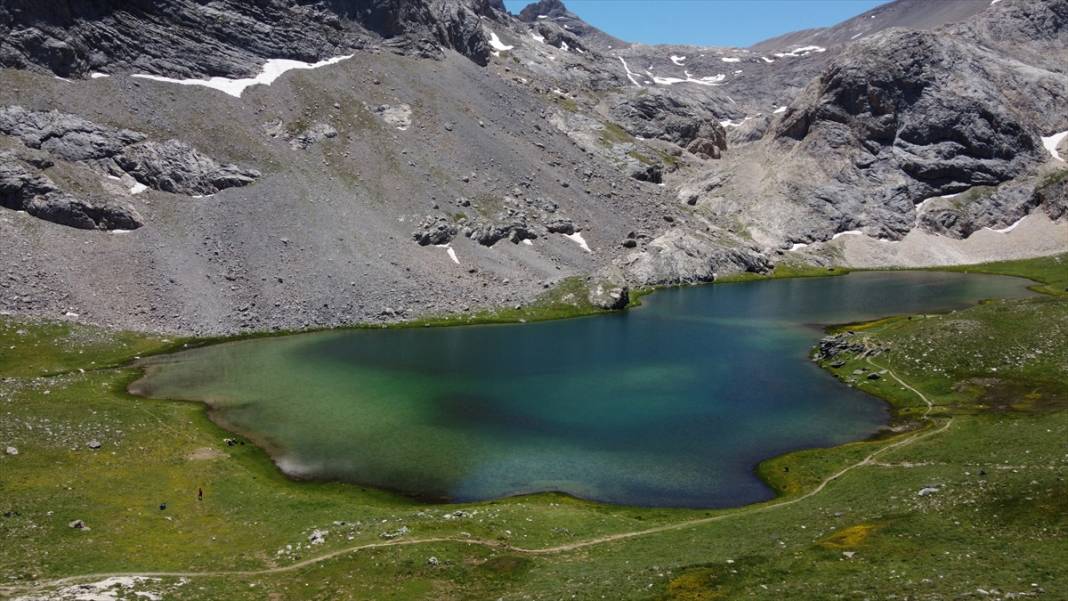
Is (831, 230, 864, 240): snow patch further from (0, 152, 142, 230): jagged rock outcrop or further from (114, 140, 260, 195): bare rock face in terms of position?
(0, 152, 142, 230): jagged rock outcrop

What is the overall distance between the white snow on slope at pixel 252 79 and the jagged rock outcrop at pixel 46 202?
3590 cm

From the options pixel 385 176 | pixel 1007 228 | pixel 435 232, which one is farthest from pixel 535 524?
pixel 1007 228

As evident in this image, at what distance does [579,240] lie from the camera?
146125 mm

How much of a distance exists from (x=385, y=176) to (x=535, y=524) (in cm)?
10624

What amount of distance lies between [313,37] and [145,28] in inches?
1339

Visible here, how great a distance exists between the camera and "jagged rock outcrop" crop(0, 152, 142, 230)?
332 feet

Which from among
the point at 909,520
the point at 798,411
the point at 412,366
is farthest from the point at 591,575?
the point at 412,366

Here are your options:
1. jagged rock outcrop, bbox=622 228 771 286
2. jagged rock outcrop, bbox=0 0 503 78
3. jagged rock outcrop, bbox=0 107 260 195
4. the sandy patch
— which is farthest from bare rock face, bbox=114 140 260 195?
jagged rock outcrop, bbox=622 228 771 286

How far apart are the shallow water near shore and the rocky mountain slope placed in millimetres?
17933

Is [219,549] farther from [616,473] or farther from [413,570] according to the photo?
[616,473]

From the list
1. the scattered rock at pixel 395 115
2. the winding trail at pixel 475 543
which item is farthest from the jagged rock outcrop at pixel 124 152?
the winding trail at pixel 475 543

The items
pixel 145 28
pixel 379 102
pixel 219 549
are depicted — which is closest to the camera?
pixel 219 549

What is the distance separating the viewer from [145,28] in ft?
446

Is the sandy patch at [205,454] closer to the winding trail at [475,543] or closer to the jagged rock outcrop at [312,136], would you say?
the winding trail at [475,543]
